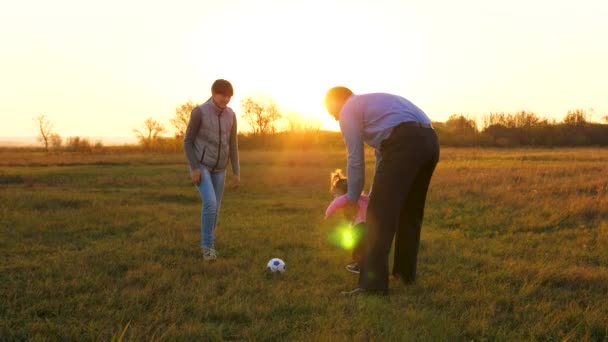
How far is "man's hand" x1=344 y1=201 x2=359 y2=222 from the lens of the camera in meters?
4.70

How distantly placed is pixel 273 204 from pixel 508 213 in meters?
5.87

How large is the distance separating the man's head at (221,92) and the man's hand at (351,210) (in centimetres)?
213

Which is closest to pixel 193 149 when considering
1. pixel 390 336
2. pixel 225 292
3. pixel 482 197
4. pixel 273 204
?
pixel 225 292

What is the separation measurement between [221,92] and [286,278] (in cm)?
249

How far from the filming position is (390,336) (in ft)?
11.4

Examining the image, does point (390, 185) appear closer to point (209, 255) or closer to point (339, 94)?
point (339, 94)

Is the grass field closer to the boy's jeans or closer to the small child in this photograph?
the small child

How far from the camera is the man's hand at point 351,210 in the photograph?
15.4ft

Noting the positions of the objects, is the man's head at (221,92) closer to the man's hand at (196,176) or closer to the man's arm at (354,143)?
the man's hand at (196,176)

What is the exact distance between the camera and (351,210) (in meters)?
5.10

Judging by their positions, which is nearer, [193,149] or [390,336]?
[390,336]

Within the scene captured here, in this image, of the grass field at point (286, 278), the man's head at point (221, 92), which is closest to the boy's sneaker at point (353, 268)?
the grass field at point (286, 278)

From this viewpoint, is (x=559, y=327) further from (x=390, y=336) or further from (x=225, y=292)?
(x=225, y=292)

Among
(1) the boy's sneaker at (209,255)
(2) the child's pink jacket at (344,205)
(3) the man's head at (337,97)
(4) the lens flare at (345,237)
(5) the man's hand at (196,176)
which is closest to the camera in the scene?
(3) the man's head at (337,97)
